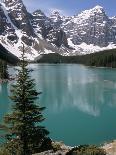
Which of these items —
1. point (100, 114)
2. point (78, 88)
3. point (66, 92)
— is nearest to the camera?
point (100, 114)

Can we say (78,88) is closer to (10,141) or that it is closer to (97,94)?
(97,94)

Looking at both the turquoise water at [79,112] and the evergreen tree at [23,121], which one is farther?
the turquoise water at [79,112]

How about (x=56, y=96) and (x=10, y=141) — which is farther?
(x=56, y=96)

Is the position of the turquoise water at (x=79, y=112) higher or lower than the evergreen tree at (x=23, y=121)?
lower

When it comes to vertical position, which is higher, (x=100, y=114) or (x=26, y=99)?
(x=26, y=99)

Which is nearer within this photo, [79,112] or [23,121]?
[23,121]

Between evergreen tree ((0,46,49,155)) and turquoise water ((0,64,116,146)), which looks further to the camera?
turquoise water ((0,64,116,146))

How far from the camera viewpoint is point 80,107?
96000 millimetres

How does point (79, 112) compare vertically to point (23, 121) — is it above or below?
below

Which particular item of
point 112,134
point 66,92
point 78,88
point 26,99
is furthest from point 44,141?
point 78,88

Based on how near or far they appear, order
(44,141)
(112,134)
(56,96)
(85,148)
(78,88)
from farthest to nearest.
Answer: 1. (78,88)
2. (56,96)
3. (112,134)
4. (44,141)
5. (85,148)

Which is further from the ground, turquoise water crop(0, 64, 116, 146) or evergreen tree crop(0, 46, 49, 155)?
evergreen tree crop(0, 46, 49, 155)

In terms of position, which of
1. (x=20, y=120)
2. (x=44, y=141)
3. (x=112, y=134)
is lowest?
(x=112, y=134)

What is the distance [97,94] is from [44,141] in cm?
8612
